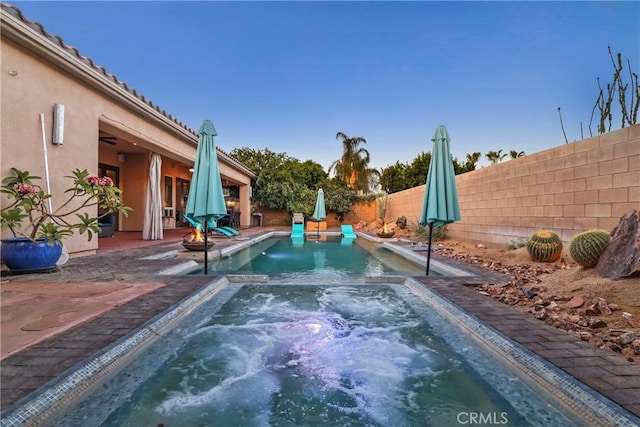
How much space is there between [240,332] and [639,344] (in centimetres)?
339

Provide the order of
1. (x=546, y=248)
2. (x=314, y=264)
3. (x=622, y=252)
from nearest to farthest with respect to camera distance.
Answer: (x=622, y=252) → (x=546, y=248) → (x=314, y=264)

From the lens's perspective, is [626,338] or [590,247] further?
[590,247]

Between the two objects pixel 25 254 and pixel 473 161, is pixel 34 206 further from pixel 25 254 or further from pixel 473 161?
pixel 473 161

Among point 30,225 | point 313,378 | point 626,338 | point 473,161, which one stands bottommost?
point 313,378

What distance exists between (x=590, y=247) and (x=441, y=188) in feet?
7.02

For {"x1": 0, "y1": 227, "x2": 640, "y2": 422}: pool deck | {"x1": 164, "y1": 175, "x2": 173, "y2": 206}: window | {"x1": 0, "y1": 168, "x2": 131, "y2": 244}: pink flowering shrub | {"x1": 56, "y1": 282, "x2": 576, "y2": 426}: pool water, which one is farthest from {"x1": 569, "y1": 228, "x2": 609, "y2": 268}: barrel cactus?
{"x1": 164, "y1": 175, "x2": 173, "y2": 206}: window

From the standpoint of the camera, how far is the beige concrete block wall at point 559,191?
16.2ft

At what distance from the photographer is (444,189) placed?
531cm

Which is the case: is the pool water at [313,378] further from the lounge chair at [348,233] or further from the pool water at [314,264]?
the lounge chair at [348,233]

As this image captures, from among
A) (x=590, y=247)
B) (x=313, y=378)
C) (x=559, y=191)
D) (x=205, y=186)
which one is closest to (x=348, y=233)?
(x=559, y=191)

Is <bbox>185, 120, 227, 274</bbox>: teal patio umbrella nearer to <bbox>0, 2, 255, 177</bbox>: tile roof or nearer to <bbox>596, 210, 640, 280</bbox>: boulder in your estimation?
<bbox>0, 2, 255, 177</bbox>: tile roof

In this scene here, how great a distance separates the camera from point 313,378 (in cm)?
244

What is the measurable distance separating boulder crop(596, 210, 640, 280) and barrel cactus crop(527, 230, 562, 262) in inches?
65.9

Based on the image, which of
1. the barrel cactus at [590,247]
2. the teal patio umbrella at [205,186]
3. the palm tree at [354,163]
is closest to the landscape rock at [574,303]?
the barrel cactus at [590,247]
